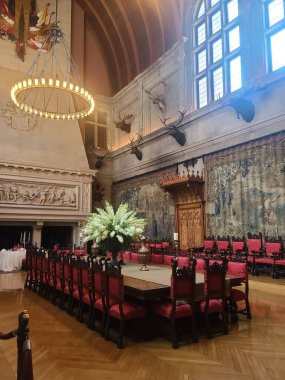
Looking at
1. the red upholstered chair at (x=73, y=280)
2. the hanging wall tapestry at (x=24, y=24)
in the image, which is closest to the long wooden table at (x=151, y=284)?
the red upholstered chair at (x=73, y=280)

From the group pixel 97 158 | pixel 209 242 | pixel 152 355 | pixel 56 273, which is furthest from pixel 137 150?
pixel 152 355

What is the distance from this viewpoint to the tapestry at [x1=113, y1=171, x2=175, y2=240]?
40.5 ft

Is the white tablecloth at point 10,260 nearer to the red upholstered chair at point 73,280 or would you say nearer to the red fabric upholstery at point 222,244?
the red upholstered chair at point 73,280

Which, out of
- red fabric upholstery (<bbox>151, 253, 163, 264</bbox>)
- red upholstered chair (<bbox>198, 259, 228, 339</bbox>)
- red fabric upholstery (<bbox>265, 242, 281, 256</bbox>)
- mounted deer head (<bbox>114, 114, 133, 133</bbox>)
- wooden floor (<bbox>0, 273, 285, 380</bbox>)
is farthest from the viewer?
mounted deer head (<bbox>114, 114, 133, 133</bbox>)

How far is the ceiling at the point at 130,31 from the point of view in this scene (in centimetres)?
1353

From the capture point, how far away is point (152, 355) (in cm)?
321

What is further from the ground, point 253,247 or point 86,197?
point 86,197

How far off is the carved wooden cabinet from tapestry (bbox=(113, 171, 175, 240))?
0.53 m

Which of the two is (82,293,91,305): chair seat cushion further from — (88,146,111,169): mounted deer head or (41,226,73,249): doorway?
(88,146,111,169): mounted deer head

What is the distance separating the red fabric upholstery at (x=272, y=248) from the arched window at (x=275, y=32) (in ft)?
16.5

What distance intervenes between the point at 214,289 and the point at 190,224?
7.27m

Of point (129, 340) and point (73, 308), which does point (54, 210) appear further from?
point (129, 340)

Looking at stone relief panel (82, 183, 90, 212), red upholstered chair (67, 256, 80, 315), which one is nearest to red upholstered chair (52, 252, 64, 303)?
red upholstered chair (67, 256, 80, 315)

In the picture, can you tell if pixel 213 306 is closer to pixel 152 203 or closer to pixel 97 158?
pixel 152 203
